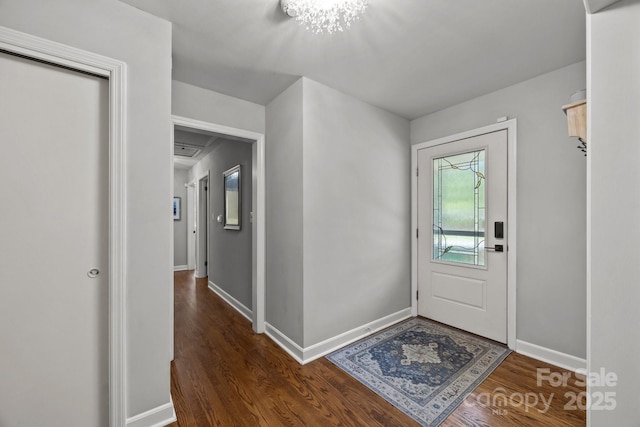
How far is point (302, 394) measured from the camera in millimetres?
1888

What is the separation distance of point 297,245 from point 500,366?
1.99 metres

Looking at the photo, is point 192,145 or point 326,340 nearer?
point 326,340

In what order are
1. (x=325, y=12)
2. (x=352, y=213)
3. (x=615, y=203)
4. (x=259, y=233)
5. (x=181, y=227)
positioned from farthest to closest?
(x=181, y=227), (x=259, y=233), (x=352, y=213), (x=325, y=12), (x=615, y=203)

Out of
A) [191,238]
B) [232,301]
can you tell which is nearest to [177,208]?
[191,238]

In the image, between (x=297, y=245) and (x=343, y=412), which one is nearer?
(x=343, y=412)

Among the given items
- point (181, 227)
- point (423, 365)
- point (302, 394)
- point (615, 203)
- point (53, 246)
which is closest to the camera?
point (615, 203)

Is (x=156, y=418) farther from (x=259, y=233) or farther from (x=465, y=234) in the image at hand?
(x=465, y=234)

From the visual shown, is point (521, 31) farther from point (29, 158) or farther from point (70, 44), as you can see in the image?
point (29, 158)

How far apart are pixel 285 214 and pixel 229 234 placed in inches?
67.6

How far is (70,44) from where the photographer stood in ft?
4.51

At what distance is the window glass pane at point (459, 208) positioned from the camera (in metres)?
2.76

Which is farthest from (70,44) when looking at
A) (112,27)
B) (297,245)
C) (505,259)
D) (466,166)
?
(505,259)

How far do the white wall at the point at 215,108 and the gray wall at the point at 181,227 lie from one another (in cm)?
444

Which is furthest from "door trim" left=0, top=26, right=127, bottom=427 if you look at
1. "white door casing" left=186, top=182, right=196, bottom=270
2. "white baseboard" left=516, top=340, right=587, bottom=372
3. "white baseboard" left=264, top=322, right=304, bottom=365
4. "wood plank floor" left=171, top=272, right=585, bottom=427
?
"white door casing" left=186, top=182, right=196, bottom=270
